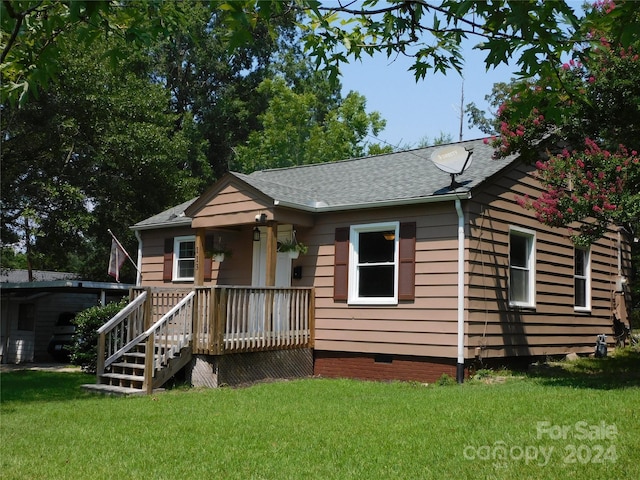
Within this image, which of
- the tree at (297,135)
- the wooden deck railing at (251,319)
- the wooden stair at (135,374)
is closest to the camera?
the wooden stair at (135,374)

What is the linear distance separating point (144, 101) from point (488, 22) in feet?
66.4

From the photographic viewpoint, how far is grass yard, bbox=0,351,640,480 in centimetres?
504

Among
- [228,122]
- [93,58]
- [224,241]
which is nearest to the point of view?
[224,241]

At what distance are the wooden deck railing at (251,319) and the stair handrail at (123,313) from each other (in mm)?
1119

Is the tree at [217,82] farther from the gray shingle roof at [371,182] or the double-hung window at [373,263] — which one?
the double-hung window at [373,263]

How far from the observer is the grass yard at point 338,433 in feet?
16.5

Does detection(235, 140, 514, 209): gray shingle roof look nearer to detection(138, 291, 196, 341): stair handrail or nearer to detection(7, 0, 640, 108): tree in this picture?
detection(138, 291, 196, 341): stair handrail

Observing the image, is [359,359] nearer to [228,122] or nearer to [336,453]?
[336,453]

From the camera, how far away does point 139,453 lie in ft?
18.8

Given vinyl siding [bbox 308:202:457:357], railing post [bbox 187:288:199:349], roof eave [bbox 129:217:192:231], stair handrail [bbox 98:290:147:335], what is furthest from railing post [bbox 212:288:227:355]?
roof eave [bbox 129:217:192:231]

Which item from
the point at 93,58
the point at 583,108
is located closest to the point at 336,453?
the point at 583,108

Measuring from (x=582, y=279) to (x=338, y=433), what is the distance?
30.7 ft

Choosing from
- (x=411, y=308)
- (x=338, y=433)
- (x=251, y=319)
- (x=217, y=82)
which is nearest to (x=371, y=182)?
(x=411, y=308)

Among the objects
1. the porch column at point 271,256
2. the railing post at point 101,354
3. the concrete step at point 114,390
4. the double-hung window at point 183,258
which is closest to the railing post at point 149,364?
the concrete step at point 114,390
